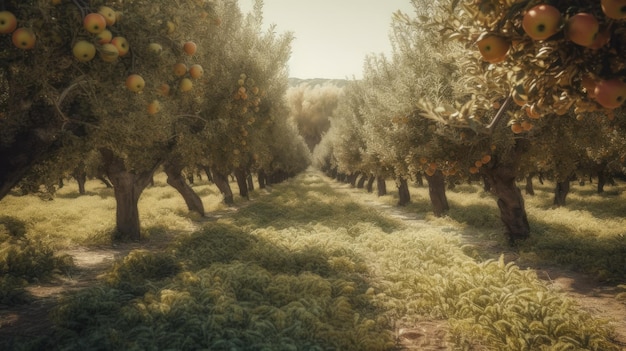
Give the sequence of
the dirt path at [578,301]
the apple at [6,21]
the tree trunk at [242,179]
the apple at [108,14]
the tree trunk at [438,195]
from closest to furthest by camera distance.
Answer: the apple at [6,21] < the apple at [108,14] < the dirt path at [578,301] < the tree trunk at [438,195] < the tree trunk at [242,179]

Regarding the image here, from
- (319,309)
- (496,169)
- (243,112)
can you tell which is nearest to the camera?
(319,309)

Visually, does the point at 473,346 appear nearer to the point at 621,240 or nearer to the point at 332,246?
the point at 332,246

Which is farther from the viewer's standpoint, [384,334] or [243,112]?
[243,112]

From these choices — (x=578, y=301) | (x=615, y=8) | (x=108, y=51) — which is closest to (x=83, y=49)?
(x=108, y=51)

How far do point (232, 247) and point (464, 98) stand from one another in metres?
9.42

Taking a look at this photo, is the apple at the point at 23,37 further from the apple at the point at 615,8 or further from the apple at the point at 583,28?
the apple at the point at 615,8

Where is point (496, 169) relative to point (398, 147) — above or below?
below

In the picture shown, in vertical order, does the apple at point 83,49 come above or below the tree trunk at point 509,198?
above

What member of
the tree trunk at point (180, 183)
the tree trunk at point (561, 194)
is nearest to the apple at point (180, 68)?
the tree trunk at point (180, 183)

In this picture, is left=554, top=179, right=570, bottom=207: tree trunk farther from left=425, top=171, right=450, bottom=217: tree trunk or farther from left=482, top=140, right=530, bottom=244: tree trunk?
left=482, top=140, right=530, bottom=244: tree trunk

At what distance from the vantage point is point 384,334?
17.7ft

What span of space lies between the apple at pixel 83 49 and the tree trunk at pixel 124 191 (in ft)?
31.9

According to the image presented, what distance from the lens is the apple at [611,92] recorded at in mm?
2299

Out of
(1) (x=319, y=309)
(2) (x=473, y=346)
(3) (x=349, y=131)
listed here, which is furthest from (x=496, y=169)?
(3) (x=349, y=131)
